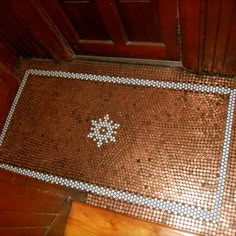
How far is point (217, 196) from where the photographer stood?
1591 mm

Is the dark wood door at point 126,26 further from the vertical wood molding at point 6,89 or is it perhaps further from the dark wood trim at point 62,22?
the vertical wood molding at point 6,89

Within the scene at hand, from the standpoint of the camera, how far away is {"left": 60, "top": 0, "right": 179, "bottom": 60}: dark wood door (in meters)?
1.66

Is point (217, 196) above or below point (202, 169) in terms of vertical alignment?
below

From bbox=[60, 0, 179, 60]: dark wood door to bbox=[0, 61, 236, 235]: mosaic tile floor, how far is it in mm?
110

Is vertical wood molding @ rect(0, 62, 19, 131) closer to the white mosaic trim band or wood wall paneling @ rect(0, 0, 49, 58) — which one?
the white mosaic trim band

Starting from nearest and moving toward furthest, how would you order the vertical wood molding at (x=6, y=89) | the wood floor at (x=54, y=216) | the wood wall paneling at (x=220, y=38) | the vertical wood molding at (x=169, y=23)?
the wood floor at (x=54, y=216)
the wood wall paneling at (x=220, y=38)
the vertical wood molding at (x=169, y=23)
the vertical wood molding at (x=6, y=89)

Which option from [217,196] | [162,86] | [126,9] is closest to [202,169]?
[217,196]

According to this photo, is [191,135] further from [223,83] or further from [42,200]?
[42,200]

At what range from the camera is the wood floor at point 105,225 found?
160cm

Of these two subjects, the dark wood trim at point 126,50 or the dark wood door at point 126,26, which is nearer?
the dark wood door at point 126,26

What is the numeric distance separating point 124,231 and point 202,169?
1.54 ft

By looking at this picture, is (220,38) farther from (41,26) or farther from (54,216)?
(54,216)

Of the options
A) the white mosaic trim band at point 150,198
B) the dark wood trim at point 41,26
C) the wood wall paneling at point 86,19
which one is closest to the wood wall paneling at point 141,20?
the wood wall paneling at point 86,19

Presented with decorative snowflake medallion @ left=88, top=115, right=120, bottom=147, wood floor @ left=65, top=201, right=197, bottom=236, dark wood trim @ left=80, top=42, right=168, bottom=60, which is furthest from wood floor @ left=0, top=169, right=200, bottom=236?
dark wood trim @ left=80, top=42, right=168, bottom=60
